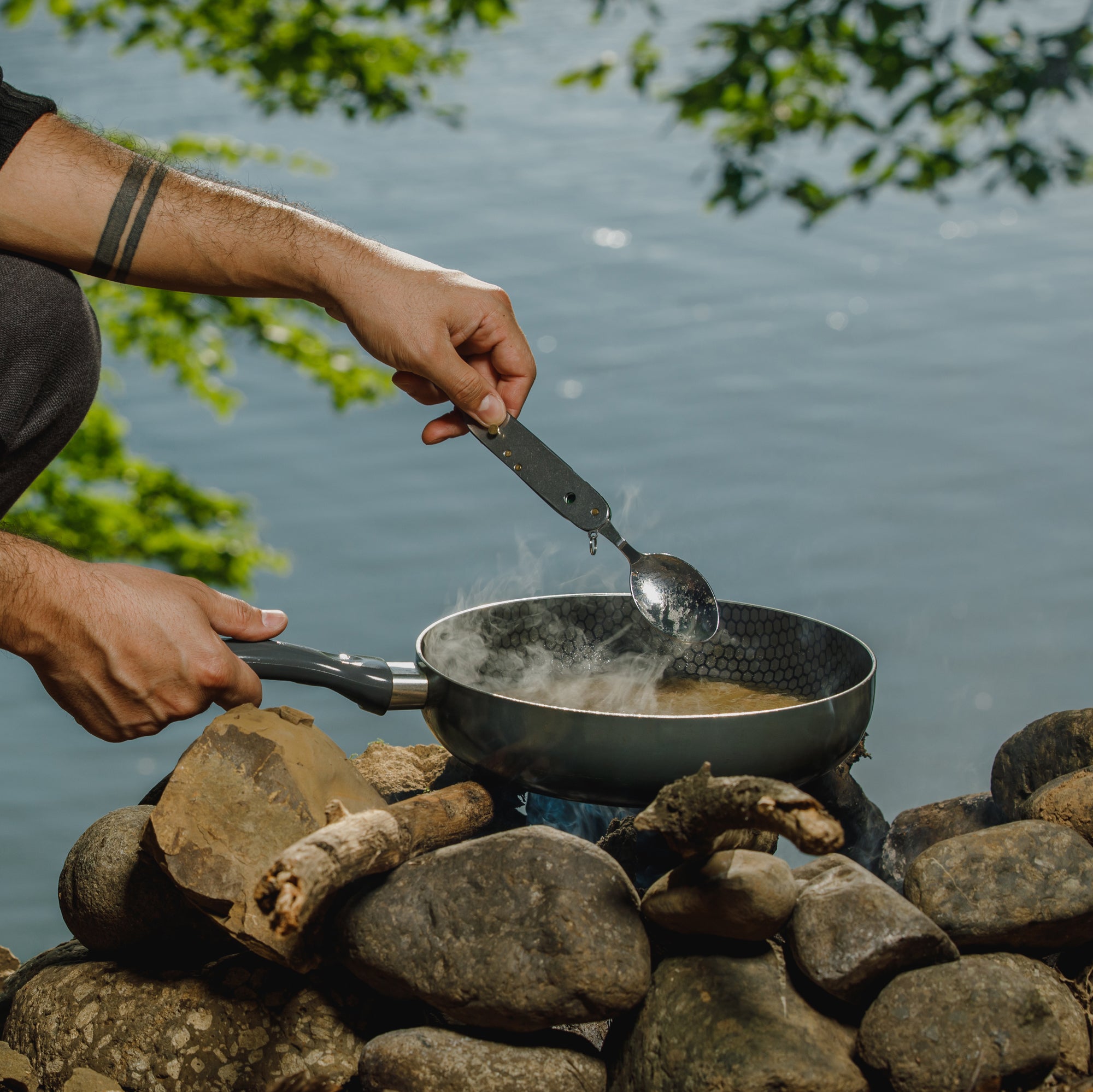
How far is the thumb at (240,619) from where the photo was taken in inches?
75.4

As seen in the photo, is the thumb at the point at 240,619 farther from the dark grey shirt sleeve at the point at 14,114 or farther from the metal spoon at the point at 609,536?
the dark grey shirt sleeve at the point at 14,114

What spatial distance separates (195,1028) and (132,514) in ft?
9.15

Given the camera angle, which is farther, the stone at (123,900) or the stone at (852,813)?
the stone at (852,813)

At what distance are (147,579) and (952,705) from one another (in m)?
3.27

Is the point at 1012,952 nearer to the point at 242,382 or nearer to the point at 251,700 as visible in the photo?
the point at 251,700

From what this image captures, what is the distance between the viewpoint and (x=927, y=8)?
414 centimetres

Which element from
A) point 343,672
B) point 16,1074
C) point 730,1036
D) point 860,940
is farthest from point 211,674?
point 860,940

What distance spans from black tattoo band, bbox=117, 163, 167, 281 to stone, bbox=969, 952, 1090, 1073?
6.34ft

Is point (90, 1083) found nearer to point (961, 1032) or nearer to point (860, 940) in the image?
point (860, 940)

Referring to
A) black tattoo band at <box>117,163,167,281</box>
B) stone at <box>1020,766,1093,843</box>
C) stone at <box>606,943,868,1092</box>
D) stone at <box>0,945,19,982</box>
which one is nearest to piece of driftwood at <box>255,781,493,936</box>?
stone at <box>606,943,868,1092</box>

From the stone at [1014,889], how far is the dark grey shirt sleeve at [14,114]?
2.03 metres

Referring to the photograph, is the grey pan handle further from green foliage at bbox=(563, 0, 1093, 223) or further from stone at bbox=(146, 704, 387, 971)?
green foliage at bbox=(563, 0, 1093, 223)

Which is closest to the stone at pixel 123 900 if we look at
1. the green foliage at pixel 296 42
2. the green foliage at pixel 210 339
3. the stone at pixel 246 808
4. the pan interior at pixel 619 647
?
the stone at pixel 246 808

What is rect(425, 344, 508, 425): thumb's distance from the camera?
2.05 metres
